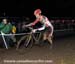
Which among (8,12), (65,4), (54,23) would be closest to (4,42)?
(54,23)

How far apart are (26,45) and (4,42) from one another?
1368 mm

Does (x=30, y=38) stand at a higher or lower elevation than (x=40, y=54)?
higher

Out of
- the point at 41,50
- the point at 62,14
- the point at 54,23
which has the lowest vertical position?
the point at 62,14

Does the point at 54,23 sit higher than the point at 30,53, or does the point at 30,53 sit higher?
the point at 30,53

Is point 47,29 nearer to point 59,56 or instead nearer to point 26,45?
point 26,45

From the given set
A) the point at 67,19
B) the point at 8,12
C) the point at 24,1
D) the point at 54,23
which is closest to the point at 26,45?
the point at 54,23

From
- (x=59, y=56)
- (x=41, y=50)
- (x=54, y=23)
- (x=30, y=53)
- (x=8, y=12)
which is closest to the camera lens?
(x=59, y=56)

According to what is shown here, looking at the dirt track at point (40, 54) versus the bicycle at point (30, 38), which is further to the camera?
the bicycle at point (30, 38)

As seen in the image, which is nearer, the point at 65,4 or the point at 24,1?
the point at 24,1

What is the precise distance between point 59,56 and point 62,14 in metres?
24.9

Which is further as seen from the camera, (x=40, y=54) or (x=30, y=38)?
(x=30, y=38)

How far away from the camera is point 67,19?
3025 centimetres

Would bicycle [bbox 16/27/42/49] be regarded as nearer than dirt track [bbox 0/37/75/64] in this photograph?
No

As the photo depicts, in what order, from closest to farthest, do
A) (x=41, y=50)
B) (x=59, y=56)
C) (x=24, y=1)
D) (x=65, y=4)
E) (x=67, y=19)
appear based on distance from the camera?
1. (x=59, y=56)
2. (x=41, y=50)
3. (x=67, y=19)
4. (x=24, y=1)
5. (x=65, y=4)
